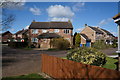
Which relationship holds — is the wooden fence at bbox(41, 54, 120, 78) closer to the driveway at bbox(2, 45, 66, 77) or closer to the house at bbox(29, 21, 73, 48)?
the driveway at bbox(2, 45, 66, 77)

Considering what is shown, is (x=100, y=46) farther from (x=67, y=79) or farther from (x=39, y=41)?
(x=67, y=79)

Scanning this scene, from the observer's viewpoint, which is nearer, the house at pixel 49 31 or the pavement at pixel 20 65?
the pavement at pixel 20 65

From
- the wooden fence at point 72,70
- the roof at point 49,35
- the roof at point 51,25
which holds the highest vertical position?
the roof at point 51,25

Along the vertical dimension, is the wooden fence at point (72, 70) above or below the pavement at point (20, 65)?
above

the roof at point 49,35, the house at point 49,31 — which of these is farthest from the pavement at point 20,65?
the house at point 49,31

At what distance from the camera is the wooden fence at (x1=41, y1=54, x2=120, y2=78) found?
323 centimetres

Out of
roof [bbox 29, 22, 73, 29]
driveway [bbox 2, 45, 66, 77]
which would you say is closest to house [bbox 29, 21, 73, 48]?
roof [bbox 29, 22, 73, 29]

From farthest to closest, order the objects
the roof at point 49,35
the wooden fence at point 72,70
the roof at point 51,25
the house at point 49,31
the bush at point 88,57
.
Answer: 1. the roof at point 51,25
2. the house at point 49,31
3. the roof at point 49,35
4. the bush at point 88,57
5. the wooden fence at point 72,70

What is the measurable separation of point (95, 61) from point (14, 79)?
4510mm

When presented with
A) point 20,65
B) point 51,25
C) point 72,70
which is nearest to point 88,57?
point 72,70

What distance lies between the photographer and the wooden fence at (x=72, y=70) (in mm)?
3234

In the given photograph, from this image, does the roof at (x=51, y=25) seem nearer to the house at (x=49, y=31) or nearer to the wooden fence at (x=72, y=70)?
the house at (x=49, y=31)

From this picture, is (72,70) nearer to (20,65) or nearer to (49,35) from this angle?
(20,65)

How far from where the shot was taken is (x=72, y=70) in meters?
4.99
